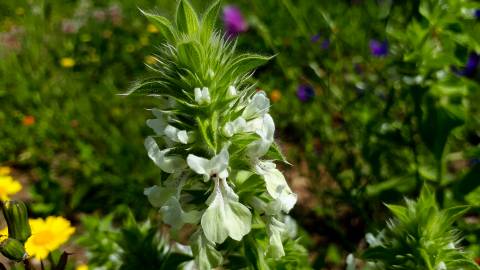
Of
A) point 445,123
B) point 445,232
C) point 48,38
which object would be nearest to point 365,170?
point 445,123

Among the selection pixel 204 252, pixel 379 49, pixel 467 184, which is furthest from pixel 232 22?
pixel 204 252

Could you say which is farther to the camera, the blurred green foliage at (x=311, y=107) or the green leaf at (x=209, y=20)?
the blurred green foliage at (x=311, y=107)

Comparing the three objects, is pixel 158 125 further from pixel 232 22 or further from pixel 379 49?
pixel 232 22

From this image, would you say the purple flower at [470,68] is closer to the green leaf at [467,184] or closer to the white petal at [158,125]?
the green leaf at [467,184]

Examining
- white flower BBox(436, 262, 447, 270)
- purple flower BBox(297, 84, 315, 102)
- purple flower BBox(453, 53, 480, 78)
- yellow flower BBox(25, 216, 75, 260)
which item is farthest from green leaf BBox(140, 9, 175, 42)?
purple flower BBox(453, 53, 480, 78)

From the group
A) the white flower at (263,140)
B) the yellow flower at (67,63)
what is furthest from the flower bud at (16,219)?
the yellow flower at (67,63)
